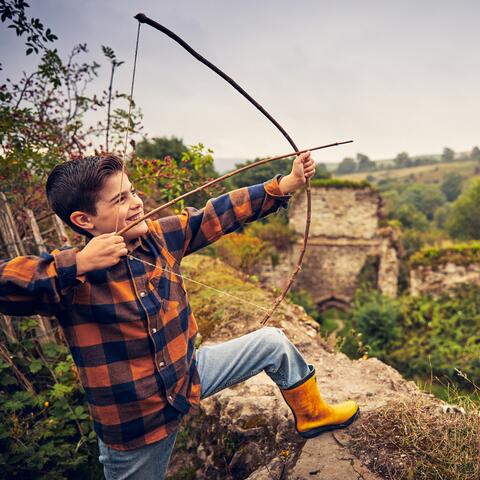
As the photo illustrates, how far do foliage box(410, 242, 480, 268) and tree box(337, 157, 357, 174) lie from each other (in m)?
61.7

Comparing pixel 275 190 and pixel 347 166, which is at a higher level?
pixel 347 166

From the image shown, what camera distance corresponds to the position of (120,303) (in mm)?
1648

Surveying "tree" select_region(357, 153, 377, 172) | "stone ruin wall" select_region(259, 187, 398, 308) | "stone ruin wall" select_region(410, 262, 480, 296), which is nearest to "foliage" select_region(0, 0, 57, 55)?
"stone ruin wall" select_region(410, 262, 480, 296)

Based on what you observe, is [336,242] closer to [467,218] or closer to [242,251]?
[242,251]

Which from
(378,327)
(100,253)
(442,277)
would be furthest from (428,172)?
(100,253)

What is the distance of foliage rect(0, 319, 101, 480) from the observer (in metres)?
2.71

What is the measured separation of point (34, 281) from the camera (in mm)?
1370

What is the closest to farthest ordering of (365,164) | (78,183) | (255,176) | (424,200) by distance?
(78,183) → (255,176) → (424,200) → (365,164)

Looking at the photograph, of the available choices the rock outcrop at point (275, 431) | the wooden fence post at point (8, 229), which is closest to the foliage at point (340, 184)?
the rock outcrop at point (275, 431)

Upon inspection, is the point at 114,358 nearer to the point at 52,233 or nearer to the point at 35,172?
the point at 35,172

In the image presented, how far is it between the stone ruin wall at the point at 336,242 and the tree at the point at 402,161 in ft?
199

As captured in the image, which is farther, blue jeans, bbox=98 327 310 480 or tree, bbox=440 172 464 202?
tree, bbox=440 172 464 202

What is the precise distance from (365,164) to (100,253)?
77.2 meters

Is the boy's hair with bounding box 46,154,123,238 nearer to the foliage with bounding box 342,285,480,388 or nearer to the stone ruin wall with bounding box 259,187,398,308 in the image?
the foliage with bounding box 342,285,480,388
